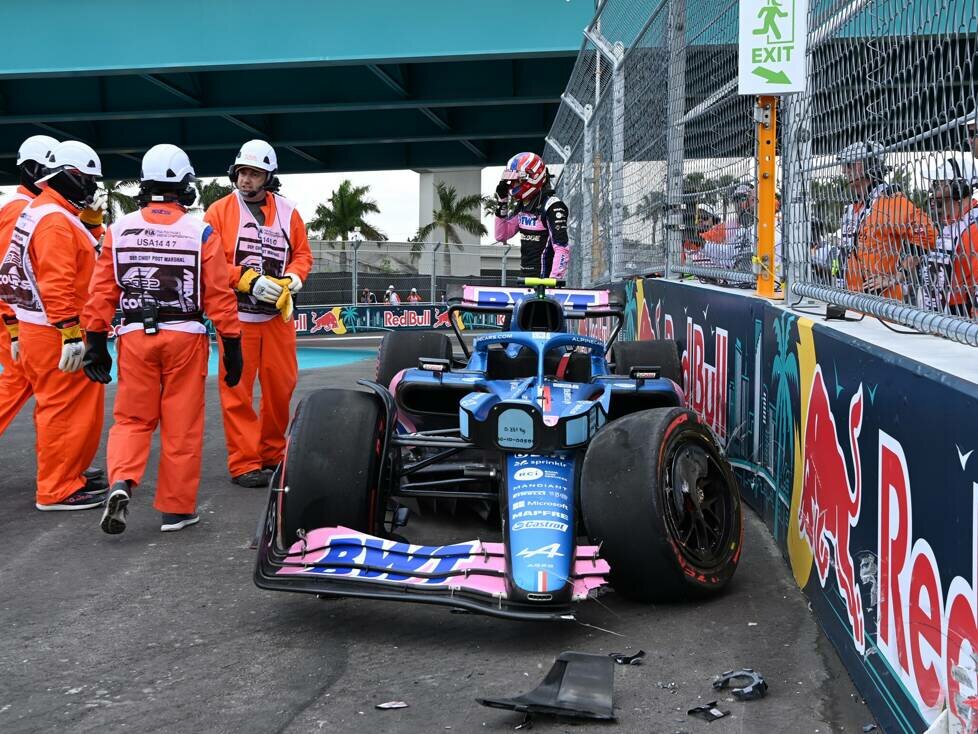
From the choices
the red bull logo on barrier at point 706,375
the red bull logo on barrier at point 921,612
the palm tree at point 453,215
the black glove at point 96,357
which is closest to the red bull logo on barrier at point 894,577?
the red bull logo on barrier at point 921,612

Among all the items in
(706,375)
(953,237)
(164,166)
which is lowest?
(706,375)

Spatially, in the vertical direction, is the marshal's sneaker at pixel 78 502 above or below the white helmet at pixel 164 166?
below

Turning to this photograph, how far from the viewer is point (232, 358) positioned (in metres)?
5.76

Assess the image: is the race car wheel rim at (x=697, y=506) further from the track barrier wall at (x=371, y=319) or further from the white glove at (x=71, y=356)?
the track barrier wall at (x=371, y=319)

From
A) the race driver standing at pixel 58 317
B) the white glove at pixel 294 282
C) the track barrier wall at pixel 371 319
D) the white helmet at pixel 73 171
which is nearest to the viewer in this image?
the race driver standing at pixel 58 317

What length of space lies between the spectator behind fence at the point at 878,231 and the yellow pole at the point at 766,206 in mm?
1220

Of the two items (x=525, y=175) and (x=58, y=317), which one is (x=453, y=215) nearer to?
(x=525, y=175)

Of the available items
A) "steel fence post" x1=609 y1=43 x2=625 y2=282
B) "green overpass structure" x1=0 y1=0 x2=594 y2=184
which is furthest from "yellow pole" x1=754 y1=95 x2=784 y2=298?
"green overpass structure" x1=0 y1=0 x2=594 y2=184

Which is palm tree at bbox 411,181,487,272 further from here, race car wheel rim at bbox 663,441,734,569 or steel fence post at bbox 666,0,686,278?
race car wheel rim at bbox 663,441,734,569

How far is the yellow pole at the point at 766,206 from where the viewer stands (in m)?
5.11

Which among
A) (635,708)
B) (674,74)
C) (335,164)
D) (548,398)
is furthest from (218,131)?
(635,708)

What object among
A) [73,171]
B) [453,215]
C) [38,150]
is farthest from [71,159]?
[453,215]

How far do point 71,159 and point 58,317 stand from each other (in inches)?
36.1

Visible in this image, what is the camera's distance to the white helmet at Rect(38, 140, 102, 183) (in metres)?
6.19
